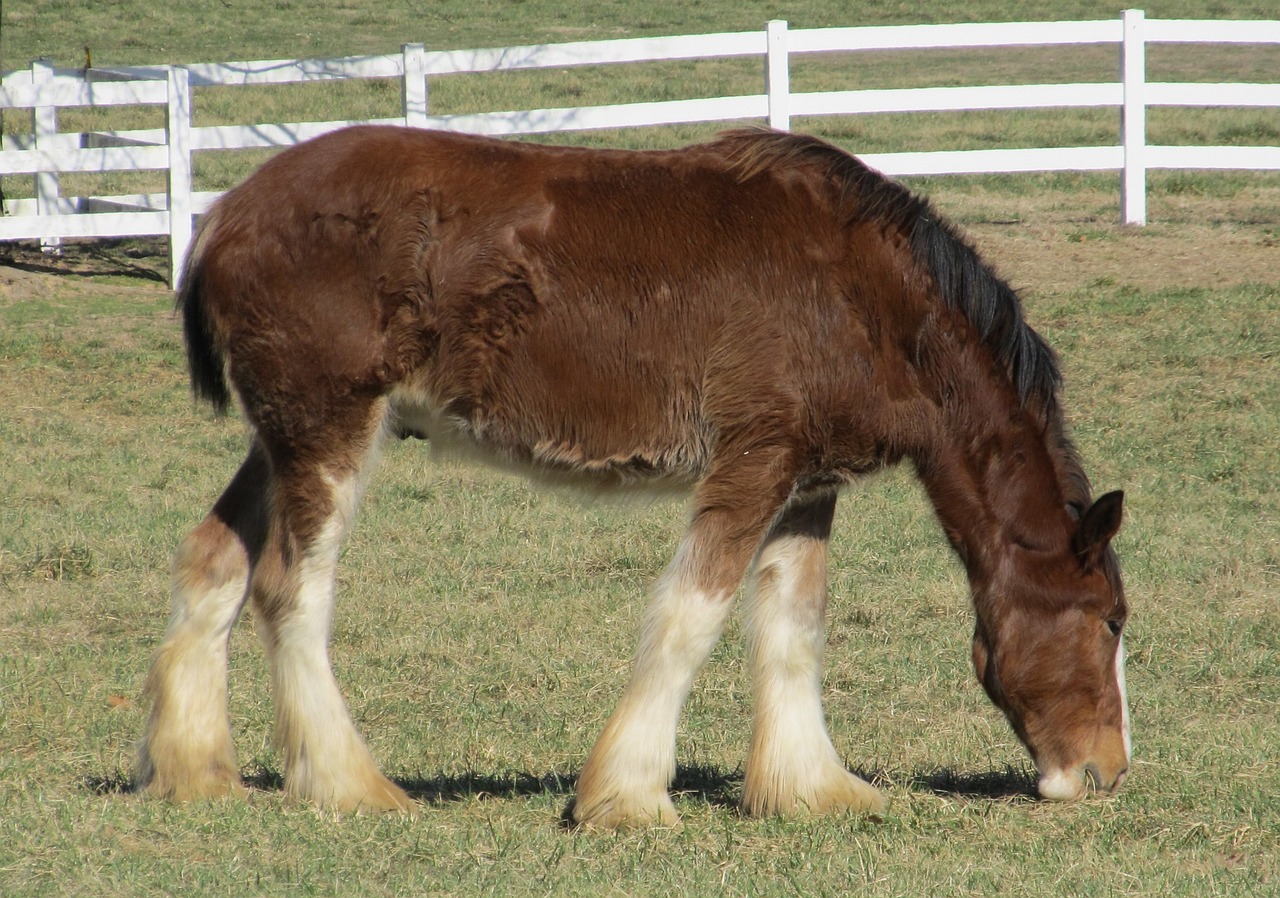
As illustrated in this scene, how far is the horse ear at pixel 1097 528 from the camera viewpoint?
4383 millimetres

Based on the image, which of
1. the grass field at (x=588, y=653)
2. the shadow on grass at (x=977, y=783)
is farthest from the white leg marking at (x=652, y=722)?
the shadow on grass at (x=977, y=783)

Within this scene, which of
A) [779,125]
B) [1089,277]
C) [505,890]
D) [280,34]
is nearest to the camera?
[505,890]

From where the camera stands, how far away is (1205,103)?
1369cm

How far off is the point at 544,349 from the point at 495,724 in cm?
166

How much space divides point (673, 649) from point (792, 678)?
48 centimetres

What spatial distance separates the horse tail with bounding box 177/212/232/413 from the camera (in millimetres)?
4629

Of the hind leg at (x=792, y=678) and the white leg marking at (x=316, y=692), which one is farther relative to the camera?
the hind leg at (x=792, y=678)

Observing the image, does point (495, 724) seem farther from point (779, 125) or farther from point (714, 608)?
point (779, 125)

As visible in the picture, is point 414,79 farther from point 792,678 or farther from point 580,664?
point 792,678

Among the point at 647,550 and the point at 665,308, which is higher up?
the point at 665,308

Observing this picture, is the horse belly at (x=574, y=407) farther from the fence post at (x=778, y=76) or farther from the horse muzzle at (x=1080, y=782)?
the fence post at (x=778, y=76)

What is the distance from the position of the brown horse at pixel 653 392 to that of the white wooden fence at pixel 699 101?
8725 mm

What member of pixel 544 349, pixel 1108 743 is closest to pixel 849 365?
pixel 544 349

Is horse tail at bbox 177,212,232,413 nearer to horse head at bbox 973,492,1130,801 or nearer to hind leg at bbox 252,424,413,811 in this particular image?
hind leg at bbox 252,424,413,811
